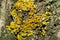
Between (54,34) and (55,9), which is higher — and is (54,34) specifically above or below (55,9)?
below

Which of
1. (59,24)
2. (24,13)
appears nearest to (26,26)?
(24,13)

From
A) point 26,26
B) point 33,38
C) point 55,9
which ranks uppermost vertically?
point 55,9

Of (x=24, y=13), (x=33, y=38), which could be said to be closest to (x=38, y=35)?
(x=33, y=38)

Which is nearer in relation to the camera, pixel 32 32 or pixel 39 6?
pixel 32 32

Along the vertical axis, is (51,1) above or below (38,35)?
above

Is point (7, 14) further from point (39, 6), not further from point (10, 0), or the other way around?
point (39, 6)

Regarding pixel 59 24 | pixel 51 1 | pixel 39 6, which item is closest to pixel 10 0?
pixel 39 6

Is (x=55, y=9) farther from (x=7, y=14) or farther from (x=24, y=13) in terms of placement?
(x=7, y=14)

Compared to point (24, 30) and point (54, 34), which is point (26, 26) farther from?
point (54, 34)

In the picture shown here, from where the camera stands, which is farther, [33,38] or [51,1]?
[51,1]
